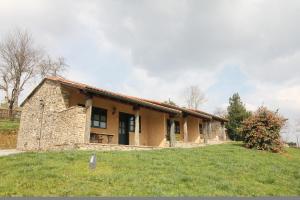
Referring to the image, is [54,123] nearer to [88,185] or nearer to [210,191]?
[88,185]

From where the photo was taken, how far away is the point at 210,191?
8109mm

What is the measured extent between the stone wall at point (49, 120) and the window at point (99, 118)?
2049 mm

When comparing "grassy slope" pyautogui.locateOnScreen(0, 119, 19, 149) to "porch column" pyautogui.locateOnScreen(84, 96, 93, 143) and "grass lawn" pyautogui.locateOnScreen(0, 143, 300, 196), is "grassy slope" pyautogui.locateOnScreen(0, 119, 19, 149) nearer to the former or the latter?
"porch column" pyautogui.locateOnScreen(84, 96, 93, 143)

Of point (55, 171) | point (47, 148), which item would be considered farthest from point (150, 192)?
point (47, 148)

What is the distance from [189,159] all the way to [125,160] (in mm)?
2974

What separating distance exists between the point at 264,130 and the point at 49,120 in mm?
13966

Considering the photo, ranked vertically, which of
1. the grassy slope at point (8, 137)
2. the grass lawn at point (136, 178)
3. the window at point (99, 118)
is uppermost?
the window at point (99, 118)

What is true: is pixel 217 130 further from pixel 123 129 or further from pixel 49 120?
pixel 49 120

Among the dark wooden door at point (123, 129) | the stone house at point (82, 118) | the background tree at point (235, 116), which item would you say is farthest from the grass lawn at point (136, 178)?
the background tree at point (235, 116)

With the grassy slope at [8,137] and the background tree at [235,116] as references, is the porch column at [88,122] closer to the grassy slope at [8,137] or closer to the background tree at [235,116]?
the grassy slope at [8,137]

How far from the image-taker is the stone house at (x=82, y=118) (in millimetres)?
16438

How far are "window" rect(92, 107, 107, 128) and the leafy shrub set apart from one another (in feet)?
31.9

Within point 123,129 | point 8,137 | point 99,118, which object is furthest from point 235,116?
point 8,137

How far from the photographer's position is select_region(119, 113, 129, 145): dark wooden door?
21.6m
